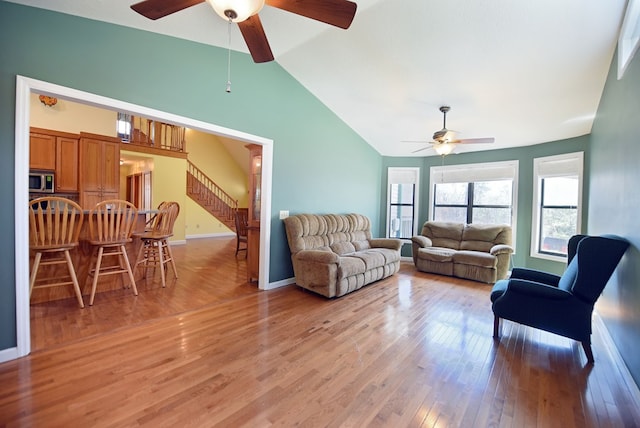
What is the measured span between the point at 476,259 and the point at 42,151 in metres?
8.34

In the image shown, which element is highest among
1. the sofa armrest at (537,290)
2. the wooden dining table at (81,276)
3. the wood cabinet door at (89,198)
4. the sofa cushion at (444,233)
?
the wood cabinet door at (89,198)

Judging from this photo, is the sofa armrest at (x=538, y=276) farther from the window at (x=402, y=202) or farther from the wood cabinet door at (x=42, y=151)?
the wood cabinet door at (x=42, y=151)

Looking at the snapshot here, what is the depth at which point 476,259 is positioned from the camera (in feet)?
15.3

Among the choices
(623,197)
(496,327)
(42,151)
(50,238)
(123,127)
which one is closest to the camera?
(623,197)

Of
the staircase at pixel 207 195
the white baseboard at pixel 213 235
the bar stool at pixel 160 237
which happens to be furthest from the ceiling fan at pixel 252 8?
the white baseboard at pixel 213 235

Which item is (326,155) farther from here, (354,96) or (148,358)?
(148,358)

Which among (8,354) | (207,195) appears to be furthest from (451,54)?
(207,195)

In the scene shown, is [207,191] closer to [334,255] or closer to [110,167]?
[110,167]

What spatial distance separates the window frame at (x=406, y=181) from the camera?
657 centimetres

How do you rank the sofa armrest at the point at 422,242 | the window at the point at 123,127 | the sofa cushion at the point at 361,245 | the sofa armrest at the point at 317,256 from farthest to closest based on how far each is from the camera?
the window at the point at 123,127 < the sofa armrest at the point at 422,242 < the sofa cushion at the point at 361,245 < the sofa armrest at the point at 317,256

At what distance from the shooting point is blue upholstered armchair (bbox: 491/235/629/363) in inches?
83.3

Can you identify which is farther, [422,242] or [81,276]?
[422,242]

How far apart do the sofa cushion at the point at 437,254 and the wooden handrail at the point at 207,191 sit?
626 centimetres

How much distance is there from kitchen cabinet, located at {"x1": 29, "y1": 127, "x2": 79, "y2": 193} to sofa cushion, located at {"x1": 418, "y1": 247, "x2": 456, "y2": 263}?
23.3 feet
